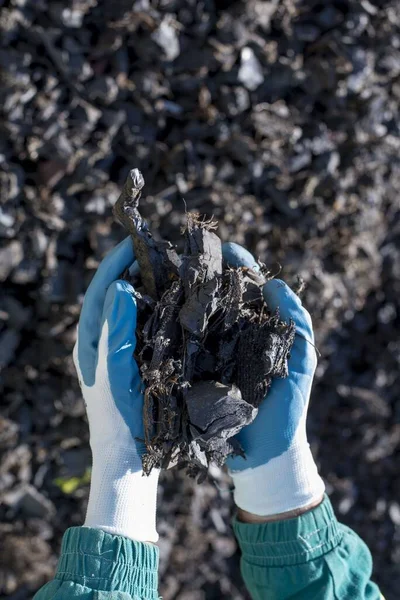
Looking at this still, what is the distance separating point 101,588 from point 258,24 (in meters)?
2.04

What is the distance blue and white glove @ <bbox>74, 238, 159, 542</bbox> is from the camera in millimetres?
1273

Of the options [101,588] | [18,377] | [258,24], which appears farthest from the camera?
[258,24]

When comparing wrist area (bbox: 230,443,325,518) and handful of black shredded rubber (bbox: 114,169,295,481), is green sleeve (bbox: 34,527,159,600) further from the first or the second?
wrist area (bbox: 230,443,325,518)

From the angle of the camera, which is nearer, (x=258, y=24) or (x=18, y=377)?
(x=18, y=377)

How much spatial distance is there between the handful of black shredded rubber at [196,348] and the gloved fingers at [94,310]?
2.4 inches

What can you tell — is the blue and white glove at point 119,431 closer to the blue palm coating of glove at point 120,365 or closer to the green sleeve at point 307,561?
the blue palm coating of glove at point 120,365

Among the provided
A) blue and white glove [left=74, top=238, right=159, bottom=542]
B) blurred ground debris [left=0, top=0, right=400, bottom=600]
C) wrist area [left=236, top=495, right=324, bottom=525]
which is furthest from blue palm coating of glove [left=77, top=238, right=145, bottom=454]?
blurred ground debris [left=0, top=0, right=400, bottom=600]

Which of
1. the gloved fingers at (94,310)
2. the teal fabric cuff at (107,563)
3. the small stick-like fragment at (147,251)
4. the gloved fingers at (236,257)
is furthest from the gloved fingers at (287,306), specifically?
the teal fabric cuff at (107,563)

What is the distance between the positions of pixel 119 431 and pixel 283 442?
14.8 inches

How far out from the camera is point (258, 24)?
2322 millimetres

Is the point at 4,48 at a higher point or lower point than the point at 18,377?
higher

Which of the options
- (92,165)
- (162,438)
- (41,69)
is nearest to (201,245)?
(162,438)

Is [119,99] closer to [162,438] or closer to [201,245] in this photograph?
[201,245]

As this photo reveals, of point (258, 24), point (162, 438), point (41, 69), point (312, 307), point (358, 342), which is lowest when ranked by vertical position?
point (358, 342)
